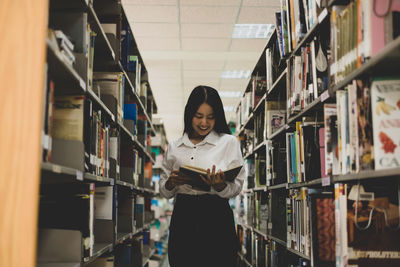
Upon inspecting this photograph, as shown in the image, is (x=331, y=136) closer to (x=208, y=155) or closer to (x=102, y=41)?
(x=208, y=155)

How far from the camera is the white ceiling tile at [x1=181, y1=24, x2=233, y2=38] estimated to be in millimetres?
5410

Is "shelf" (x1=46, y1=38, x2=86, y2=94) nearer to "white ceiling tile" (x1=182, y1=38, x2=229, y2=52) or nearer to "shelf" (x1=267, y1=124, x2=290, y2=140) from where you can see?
"shelf" (x1=267, y1=124, x2=290, y2=140)

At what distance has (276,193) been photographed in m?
3.42

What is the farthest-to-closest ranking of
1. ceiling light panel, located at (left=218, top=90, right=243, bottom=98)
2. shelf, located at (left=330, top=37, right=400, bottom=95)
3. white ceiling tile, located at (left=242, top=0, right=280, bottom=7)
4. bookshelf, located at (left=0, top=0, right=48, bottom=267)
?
ceiling light panel, located at (left=218, top=90, right=243, bottom=98) → white ceiling tile, located at (left=242, top=0, right=280, bottom=7) → shelf, located at (left=330, top=37, right=400, bottom=95) → bookshelf, located at (left=0, top=0, right=48, bottom=267)

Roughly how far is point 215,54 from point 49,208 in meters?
4.92

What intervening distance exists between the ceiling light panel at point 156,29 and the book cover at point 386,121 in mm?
4188

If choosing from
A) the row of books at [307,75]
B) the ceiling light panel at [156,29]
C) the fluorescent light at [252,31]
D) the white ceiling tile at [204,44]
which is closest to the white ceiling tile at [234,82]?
the white ceiling tile at [204,44]

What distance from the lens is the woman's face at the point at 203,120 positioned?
2.40 meters

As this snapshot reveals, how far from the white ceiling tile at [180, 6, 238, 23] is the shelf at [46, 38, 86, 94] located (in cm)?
336

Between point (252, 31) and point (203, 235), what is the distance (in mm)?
3947

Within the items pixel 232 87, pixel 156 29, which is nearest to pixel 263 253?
pixel 156 29

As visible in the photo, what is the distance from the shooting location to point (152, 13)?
5.07 metres

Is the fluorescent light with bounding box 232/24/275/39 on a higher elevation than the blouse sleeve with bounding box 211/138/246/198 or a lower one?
higher

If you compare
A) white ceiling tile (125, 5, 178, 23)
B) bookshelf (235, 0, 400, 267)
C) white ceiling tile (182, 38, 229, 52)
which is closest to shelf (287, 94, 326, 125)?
bookshelf (235, 0, 400, 267)
